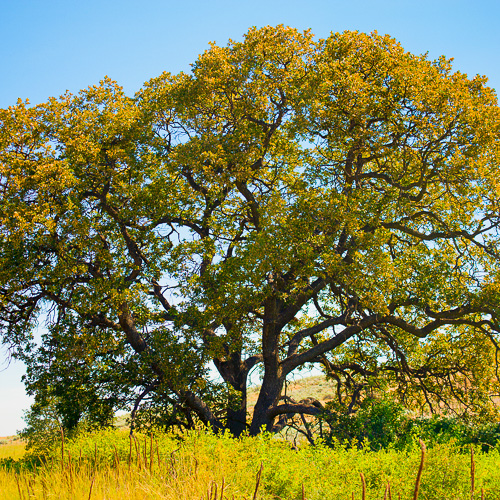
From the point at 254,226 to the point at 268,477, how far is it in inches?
407

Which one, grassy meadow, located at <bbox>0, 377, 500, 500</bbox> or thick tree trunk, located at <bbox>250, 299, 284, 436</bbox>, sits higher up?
thick tree trunk, located at <bbox>250, 299, 284, 436</bbox>

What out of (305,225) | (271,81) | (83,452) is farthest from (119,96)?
(83,452)

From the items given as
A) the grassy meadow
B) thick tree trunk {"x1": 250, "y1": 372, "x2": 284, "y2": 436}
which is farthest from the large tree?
the grassy meadow

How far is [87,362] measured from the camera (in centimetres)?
1374

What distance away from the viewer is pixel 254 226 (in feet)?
57.0

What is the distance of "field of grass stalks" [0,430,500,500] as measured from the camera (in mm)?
7012

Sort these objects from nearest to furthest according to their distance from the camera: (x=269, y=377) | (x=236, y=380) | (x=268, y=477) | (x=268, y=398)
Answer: (x=268, y=477) → (x=268, y=398) → (x=269, y=377) → (x=236, y=380)

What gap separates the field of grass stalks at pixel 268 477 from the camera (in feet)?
23.0

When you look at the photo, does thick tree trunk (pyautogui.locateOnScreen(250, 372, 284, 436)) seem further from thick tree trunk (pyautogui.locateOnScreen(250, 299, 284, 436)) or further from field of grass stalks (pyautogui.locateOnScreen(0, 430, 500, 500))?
field of grass stalks (pyautogui.locateOnScreen(0, 430, 500, 500))

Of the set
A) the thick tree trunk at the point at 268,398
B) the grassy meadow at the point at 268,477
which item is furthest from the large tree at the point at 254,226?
the grassy meadow at the point at 268,477

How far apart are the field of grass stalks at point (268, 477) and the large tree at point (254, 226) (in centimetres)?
472

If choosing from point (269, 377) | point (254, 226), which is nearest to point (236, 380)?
point (269, 377)

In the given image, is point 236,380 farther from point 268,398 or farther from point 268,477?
point 268,477

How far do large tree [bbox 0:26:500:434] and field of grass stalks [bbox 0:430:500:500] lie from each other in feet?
15.5
